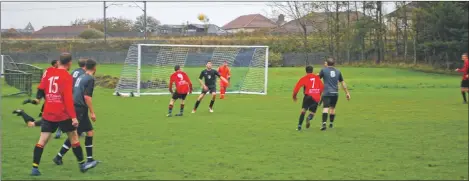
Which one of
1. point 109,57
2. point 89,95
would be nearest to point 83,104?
point 89,95

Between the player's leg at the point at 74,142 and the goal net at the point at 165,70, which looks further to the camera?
the goal net at the point at 165,70

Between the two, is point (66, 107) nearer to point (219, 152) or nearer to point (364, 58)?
point (219, 152)

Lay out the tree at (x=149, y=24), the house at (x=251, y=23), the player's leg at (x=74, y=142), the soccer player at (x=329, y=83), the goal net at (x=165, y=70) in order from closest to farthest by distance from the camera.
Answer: the player's leg at (x=74, y=142)
the soccer player at (x=329, y=83)
the goal net at (x=165, y=70)
the tree at (x=149, y=24)
the house at (x=251, y=23)

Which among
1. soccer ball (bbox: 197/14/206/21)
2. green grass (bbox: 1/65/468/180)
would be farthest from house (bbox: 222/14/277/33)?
green grass (bbox: 1/65/468/180)

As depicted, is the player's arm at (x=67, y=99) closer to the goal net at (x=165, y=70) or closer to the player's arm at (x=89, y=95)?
the player's arm at (x=89, y=95)

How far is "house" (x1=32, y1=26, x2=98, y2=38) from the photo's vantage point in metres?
82.3

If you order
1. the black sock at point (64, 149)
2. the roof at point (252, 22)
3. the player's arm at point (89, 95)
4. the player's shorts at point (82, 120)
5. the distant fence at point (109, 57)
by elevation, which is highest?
the roof at point (252, 22)

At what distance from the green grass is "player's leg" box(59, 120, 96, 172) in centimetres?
18

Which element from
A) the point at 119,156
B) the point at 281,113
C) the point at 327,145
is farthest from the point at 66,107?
the point at 281,113

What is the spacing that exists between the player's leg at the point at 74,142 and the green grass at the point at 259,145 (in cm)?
18

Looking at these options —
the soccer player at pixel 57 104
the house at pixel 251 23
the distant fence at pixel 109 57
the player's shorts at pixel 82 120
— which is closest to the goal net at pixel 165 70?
the player's shorts at pixel 82 120

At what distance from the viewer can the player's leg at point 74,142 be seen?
907 cm

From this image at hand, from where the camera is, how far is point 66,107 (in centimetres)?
888

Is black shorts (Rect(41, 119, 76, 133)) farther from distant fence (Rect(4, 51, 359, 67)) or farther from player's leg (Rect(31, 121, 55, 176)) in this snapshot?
distant fence (Rect(4, 51, 359, 67))
